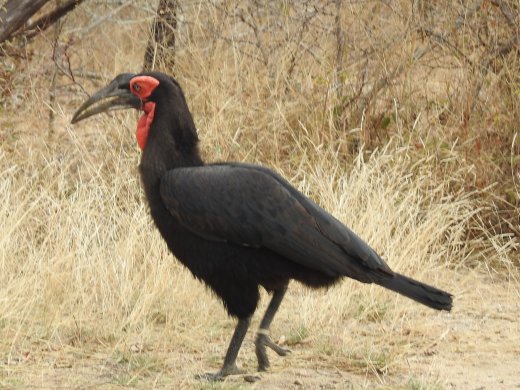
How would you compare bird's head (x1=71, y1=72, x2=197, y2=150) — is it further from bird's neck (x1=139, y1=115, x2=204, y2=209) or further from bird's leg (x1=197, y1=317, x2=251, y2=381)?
bird's leg (x1=197, y1=317, x2=251, y2=381)

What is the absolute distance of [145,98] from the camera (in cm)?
438

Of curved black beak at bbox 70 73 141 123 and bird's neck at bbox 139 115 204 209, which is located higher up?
curved black beak at bbox 70 73 141 123

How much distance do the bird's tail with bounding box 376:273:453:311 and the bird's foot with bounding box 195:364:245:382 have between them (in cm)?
66

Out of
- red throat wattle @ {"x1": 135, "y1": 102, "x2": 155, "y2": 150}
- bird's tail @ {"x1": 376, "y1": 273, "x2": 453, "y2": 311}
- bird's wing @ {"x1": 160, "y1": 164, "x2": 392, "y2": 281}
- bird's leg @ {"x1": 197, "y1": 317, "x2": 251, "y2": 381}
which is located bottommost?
bird's leg @ {"x1": 197, "y1": 317, "x2": 251, "y2": 381}

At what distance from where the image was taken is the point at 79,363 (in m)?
4.47

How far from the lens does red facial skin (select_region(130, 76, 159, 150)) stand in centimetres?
435

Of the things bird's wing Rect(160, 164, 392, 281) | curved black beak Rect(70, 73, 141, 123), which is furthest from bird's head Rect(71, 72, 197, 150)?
bird's wing Rect(160, 164, 392, 281)

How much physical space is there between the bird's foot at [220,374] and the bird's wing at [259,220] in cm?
50

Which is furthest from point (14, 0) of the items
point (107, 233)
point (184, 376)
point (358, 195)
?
point (184, 376)

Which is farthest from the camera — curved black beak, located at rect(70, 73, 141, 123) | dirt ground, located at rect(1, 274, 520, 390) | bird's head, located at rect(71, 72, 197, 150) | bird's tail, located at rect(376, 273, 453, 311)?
curved black beak, located at rect(70, 73, 141, 123)

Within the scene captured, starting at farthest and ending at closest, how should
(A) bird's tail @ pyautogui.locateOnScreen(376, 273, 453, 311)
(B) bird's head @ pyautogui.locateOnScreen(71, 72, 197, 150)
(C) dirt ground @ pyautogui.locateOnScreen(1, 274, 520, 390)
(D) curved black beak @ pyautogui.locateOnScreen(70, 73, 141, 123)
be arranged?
(D) curved black beak @ pyautogui.locateOnScreen(70, 73, 141, 123) < (B) bird's head @ pyautogui.locateOnScreen(71, 72, 197, 150) < (C) dirt ground @ pyautogui.locateOnScreen(1, 274, 520, 390) < (A) bird's tail @ pyautogui.locateOnScreen(376, 273, 453, 311)

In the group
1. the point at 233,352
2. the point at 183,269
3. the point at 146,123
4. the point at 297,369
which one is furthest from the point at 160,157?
the point at 183,269

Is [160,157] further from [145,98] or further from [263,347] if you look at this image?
[263,347]

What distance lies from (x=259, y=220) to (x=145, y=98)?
692 millimetres
